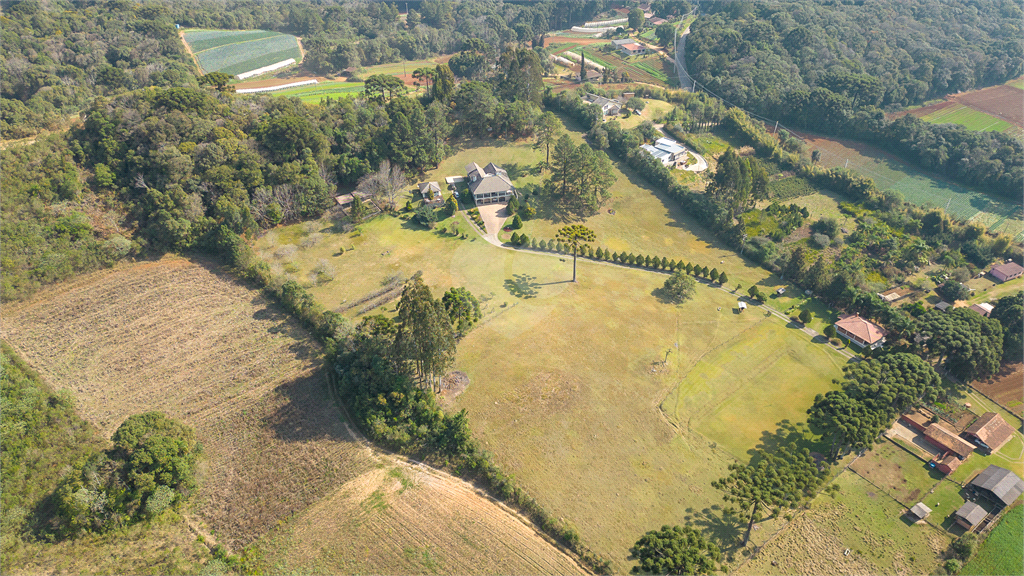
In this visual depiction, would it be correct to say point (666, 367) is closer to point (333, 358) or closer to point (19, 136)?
point (333, 358)

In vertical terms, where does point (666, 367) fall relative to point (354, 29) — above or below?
below

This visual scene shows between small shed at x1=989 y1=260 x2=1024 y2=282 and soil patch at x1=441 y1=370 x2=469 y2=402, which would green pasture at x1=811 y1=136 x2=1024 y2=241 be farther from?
soil patch at x1=441 y1=370 x2=469 y2=402

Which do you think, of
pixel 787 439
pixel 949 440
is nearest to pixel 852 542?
pixel 787 439

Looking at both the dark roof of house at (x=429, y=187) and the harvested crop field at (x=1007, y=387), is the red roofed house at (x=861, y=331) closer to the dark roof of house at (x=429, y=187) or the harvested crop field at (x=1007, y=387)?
the harvested crop field at (x=1007, y=387)

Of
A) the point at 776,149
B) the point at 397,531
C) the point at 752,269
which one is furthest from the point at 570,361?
the point at 776,149

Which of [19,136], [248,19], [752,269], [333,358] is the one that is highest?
[248,19]
